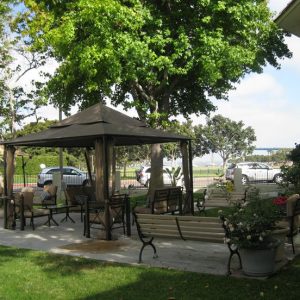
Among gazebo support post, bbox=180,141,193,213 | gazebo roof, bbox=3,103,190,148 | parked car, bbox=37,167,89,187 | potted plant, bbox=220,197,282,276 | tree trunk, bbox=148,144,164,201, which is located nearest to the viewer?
potted plant, bbox=220,197,282,276

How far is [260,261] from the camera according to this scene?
6.77 meters

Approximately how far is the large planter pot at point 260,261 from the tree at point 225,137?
6955 cm

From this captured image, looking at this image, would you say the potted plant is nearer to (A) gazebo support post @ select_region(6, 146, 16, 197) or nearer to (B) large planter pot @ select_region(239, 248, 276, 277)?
(B) large planter pot @ select_region(239, 248, 276, 277)

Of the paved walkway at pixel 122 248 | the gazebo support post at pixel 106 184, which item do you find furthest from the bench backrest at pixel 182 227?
the gazebo support post at pixel 106 184

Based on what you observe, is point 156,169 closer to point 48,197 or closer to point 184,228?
point 48,197

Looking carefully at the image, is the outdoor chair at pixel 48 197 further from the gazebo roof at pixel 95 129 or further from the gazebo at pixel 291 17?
the gazebo at pixel 291 17

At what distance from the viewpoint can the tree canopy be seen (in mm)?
15234

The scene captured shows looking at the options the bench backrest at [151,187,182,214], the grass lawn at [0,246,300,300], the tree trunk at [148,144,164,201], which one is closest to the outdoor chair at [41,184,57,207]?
the bench backrest at [151,187,182,214]

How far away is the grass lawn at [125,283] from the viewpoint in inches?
240

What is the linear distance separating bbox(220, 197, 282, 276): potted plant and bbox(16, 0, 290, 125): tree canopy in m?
9.37

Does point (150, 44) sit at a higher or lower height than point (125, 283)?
higher

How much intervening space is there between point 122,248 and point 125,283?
269 cm

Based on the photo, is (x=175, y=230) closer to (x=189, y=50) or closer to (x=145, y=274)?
(x=145, y=274)

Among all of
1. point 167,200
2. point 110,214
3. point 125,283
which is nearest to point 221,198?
point 167,200
